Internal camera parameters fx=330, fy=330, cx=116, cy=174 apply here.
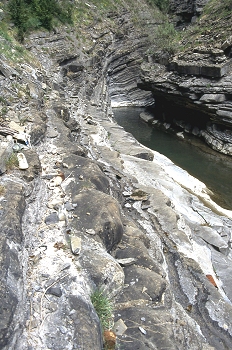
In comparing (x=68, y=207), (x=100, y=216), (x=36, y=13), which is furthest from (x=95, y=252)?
(x=36, y=13)

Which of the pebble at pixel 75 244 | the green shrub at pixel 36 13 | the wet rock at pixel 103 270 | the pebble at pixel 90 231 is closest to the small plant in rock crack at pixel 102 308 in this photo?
the wet rock at pixel 103 270

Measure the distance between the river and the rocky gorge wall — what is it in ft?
13.7

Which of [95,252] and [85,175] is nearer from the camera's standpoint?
[95,252]

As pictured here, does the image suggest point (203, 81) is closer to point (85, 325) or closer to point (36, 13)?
point (36, 13)

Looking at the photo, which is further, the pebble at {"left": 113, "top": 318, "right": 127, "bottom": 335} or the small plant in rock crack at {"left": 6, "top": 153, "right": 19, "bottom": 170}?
the small plant in rock crack at {"left": 6, "top": 153, "right": 19, "bottom": 170}

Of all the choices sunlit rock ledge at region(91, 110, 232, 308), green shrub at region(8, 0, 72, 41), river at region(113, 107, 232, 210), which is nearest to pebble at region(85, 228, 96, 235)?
sunlit rock ledge at region(91, 110, 232, 308)

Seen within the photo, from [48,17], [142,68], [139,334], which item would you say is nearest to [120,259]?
[139,334]

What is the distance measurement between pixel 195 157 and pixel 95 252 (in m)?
17.2

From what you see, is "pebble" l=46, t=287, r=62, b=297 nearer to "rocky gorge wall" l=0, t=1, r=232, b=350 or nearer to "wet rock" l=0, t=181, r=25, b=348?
"rocky gorge wall" l=0, t=1, r=232, b=350

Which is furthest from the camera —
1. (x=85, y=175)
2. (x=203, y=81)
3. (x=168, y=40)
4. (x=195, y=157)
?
(x=168, y=40)

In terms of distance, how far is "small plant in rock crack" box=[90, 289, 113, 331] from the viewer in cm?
437

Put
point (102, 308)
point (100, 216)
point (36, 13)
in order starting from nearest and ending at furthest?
point (102, 308) → point (100, 216) → point (36, 13)

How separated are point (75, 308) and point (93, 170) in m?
4.03

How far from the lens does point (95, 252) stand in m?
5.21
